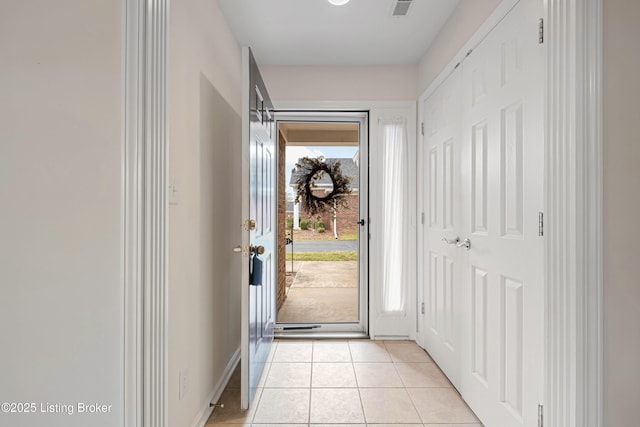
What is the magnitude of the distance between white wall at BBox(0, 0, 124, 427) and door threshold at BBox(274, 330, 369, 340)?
7.64ft

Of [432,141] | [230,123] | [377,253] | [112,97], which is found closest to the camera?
[112,97]

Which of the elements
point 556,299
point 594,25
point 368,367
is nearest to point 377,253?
point 368,367

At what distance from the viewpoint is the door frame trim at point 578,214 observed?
0.95 meters

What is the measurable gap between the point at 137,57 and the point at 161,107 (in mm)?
133

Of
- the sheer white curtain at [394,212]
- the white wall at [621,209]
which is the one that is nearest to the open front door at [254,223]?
the sheer white curtain at [394,212]

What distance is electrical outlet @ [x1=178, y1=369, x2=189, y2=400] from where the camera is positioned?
156 centimetres

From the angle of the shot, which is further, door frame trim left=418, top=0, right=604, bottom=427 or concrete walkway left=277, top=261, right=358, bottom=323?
concrete walkway left=277, top=261, right=358, bottom=323

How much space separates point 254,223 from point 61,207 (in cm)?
116

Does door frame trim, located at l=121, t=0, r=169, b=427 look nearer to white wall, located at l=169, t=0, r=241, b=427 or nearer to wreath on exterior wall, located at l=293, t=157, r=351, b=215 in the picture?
white wall, located at l=169, t=0, r=241, b=427

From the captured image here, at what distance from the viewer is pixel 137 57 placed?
0.88 m

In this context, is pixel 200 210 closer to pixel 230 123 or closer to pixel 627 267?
pixel 230 123

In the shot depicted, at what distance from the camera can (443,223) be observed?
243cm

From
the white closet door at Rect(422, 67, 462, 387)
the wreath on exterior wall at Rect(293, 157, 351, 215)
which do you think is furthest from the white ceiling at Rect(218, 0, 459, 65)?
the wreath on exterior wall at Rect(293, 157, 351, 215)

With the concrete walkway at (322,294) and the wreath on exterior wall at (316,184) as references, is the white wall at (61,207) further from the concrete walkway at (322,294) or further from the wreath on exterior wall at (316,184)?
the wreath on exterior wall at (316,184)
